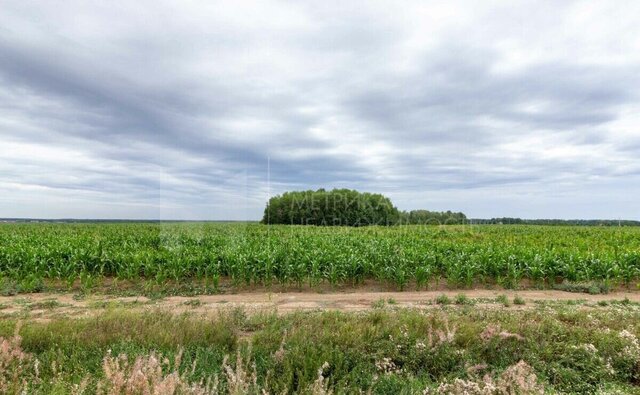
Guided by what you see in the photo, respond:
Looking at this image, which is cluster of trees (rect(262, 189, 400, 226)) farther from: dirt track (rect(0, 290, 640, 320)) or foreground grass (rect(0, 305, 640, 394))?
foreground grass (rect(0, 305, 640, 394))

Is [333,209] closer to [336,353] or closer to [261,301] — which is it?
[261,301]

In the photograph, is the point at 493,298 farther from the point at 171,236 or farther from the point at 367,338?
the point at 171,236

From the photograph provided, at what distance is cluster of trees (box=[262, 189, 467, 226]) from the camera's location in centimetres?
6831

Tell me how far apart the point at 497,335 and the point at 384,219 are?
70291 mm

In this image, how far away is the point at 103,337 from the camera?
15.9ft

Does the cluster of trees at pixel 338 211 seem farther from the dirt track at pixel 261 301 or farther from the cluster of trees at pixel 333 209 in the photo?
the dirt track at pixel 261 301

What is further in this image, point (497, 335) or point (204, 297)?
point (204, 297)

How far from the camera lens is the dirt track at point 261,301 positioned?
7.82 meters

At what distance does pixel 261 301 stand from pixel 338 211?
6041cm

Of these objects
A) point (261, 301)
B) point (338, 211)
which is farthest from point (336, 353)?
point (338, 211)

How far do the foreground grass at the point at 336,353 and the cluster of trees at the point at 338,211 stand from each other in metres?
59.3

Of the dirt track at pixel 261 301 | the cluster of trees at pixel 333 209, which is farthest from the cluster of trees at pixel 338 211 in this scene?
the dirt track at pixel 261 301

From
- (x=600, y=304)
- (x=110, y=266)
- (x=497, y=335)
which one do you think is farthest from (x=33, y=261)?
(x=600, y=304)

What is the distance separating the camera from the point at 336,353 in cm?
437
